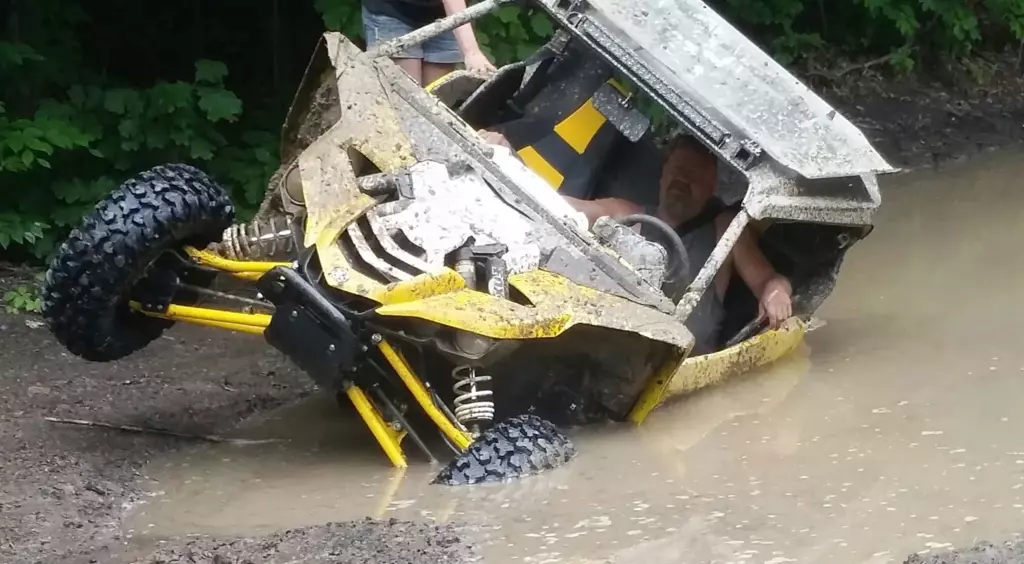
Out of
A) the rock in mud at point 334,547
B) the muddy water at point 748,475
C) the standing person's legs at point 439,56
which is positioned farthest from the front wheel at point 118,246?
the standing person's legs at point 439,56

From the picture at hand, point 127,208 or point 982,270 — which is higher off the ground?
point 982,270

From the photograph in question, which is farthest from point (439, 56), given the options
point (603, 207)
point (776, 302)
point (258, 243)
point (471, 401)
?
point (471, 401)

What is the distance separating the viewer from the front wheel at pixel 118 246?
382cm

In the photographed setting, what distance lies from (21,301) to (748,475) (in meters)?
3.41

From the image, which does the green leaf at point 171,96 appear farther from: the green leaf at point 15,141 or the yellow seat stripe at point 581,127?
the yellow seat stripe at point 581,127

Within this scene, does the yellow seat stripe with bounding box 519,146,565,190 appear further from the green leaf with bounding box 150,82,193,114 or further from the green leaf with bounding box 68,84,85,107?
the green leaf with bounding box 68,84,85,107

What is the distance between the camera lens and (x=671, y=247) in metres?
4.73

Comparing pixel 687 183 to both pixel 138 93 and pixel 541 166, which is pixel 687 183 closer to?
pixel 541 166

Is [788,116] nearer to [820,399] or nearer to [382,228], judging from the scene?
[820,399]

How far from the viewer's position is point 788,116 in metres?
4.80

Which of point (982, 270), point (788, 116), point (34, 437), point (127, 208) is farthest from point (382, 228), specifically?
point (982, 270)

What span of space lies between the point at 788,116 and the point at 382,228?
170 cm

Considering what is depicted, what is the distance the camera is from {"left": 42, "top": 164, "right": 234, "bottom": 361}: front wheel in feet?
12.5

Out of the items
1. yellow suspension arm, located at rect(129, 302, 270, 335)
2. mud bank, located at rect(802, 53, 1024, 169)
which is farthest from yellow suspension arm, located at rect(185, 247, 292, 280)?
mud bank, located at rect(802, 53, 1024, 169)
